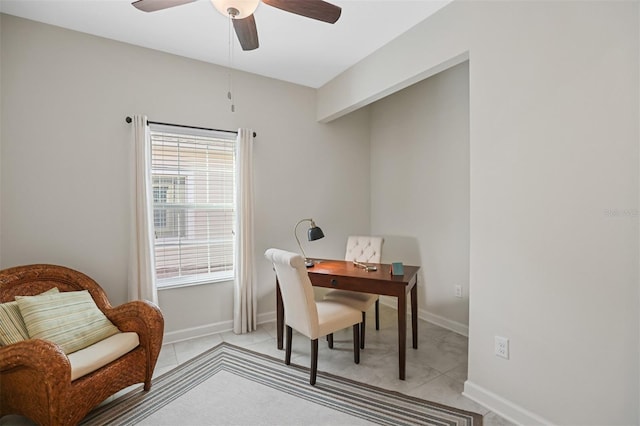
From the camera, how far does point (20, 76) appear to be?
245 centimetres

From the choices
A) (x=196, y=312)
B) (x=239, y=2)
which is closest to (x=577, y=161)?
(x=239, y=2)

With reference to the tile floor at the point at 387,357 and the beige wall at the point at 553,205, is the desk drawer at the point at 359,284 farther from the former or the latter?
the tile floor at the point at 387,357

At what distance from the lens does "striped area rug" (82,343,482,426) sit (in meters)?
1.93

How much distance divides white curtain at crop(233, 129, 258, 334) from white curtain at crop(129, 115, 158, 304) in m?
0.81

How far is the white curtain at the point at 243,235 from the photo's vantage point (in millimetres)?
3295

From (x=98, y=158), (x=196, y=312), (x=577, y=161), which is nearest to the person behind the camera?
(x=577, y=161)

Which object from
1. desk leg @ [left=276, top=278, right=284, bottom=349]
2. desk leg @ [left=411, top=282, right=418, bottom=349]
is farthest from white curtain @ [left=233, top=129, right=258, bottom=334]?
desk leg @ [left=411, top=282, right=418, bottom=349]

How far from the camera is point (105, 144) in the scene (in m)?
2.76

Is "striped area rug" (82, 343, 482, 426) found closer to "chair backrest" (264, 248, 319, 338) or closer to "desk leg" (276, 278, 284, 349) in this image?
"desk leg" (276, 278, 284, 349)

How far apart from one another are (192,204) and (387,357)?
2.35m

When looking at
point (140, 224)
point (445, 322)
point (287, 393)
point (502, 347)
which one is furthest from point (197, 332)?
point (502, 347)

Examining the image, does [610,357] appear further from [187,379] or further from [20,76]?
[20,76]

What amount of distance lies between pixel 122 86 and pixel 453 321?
391cm

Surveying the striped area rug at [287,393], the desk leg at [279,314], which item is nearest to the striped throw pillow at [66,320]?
the striped area rug at [287,393]
